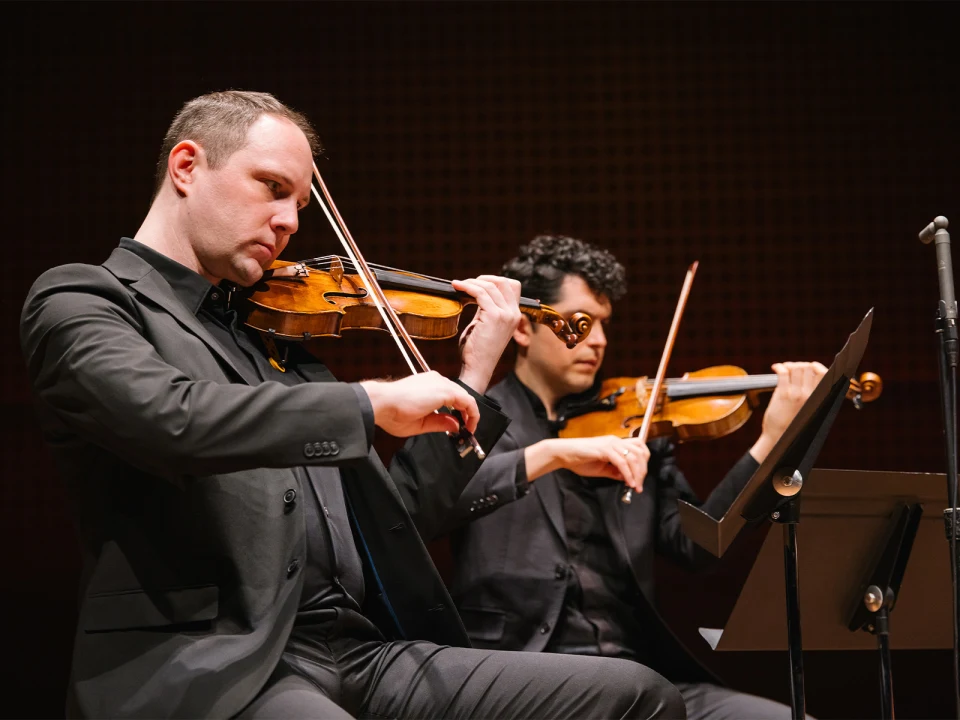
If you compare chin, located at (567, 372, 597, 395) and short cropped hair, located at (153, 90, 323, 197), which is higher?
short cropped hair, located at (153, 90, 323, 197)

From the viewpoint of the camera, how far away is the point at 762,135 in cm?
336

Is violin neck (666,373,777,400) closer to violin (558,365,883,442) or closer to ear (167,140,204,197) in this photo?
violin (558,365,883,442)

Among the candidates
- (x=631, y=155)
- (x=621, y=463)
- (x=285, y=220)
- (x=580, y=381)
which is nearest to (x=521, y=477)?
(x=621, y=463)

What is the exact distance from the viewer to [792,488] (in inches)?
65.2

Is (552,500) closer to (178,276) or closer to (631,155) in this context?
(178,276)

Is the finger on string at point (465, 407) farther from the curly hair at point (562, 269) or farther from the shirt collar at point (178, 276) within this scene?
the curly hair at point (562, 269)

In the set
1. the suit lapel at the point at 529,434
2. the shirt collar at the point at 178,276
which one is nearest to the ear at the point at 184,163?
the shirt collar at the point at 178,276

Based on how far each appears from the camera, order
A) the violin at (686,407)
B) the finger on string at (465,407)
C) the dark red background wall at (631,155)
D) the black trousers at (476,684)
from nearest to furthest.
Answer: the finger on string at (465,407)
the black trousers at (476,684)
the violin at (686,407)
the dark red background wall at (631,155)

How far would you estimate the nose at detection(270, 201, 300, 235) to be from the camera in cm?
159

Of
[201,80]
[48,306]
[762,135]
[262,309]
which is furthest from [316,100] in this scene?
[48,306]

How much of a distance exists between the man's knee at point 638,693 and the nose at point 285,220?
84 centimetres

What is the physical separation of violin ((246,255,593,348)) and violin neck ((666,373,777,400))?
789 millimetres

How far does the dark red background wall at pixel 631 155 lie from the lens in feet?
10.3

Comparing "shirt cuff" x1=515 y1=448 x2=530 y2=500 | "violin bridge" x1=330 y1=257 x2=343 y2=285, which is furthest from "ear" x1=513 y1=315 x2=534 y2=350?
"violin bridge" x1=330 y1=257 x2=343 y2=285
